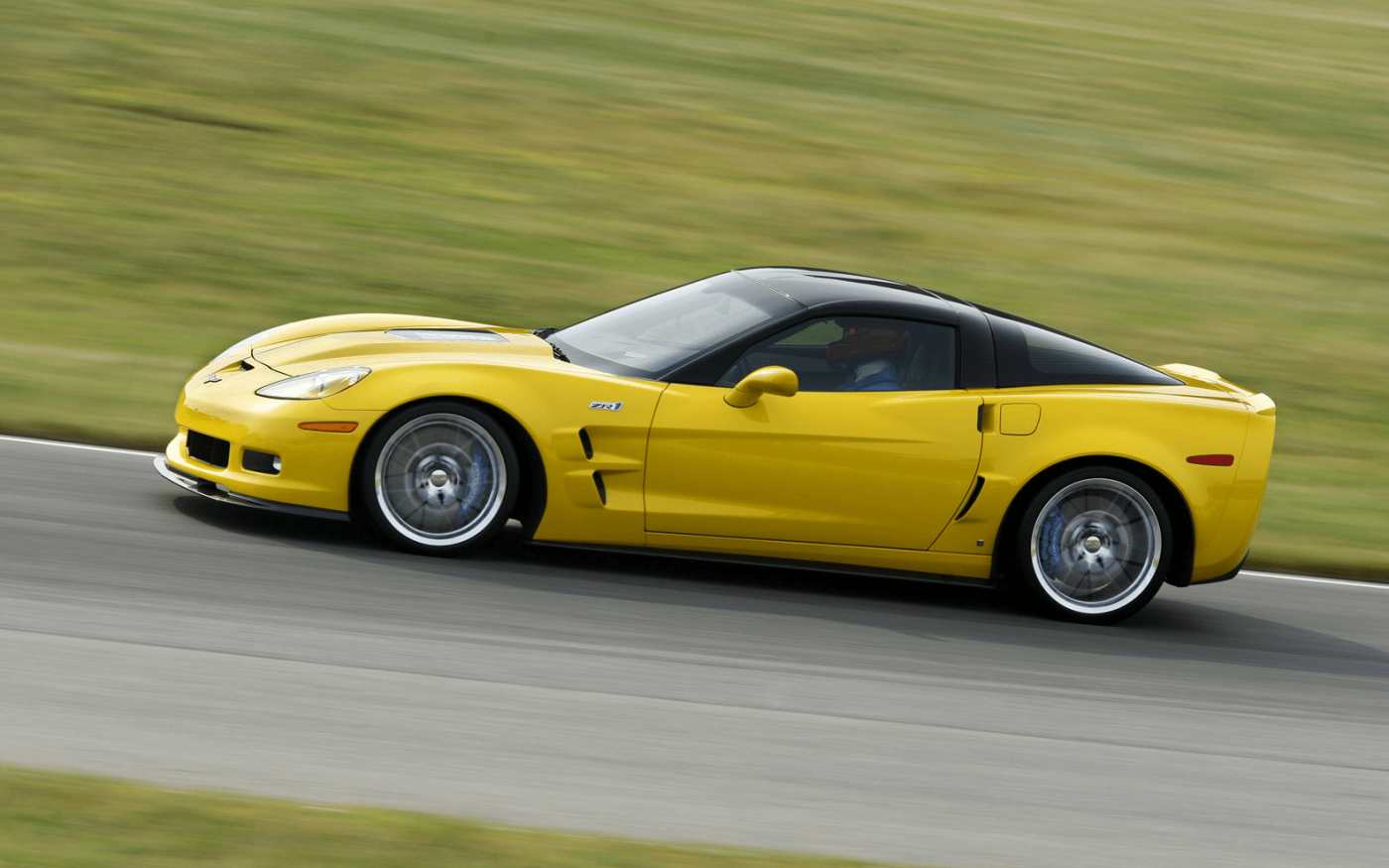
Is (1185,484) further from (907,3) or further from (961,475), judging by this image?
(907,3)

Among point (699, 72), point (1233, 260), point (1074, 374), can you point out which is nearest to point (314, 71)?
point (699, 72)

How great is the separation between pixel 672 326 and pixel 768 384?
821 mm

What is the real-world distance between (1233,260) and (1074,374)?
7734mm

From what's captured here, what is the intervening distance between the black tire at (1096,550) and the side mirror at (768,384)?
1.30m

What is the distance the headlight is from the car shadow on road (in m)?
0.64

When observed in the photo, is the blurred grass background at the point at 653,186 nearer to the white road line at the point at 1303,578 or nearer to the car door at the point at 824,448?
the white road line at the point at 1303,578

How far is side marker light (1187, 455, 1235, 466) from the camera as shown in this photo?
21.9ft

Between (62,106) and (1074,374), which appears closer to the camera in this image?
(1074,374)

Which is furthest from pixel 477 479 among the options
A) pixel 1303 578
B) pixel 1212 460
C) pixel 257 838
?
pixel 1303 578

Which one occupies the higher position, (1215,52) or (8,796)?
(1215,52)

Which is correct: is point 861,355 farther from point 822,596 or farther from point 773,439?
point 822,596

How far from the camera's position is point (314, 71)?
1509 cm

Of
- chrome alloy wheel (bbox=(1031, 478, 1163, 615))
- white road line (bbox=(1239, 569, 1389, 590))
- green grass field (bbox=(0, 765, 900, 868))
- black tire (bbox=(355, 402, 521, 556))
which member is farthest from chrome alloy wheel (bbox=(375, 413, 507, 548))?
white road line (bbox=(1239, 569, 1389, 590))

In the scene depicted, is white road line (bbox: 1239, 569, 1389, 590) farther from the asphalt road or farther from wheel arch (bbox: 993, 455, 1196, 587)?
wheel arch (bbox: 993, 455, 1196, 587)
